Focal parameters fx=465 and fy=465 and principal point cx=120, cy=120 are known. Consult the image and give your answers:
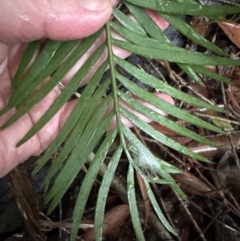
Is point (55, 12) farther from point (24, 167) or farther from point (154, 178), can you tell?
point (24, 167)

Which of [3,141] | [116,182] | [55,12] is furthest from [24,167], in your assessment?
[55,12]

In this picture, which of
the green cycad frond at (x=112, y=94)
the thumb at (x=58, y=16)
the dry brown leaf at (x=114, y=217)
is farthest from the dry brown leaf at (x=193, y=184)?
the thumb at (x=58, y=16)

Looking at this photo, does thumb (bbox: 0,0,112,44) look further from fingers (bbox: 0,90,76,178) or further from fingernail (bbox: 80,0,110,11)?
fingers (bbox: 0,90,76,178)

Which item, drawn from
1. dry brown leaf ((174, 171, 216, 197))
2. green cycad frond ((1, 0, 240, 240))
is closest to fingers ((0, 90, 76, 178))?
green cycad frond ((1, 0, 240, 240))

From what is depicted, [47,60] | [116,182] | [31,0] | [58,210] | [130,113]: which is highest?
[31,0]

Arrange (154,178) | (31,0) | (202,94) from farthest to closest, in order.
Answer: (202,94) → (154,178) → (31,0)

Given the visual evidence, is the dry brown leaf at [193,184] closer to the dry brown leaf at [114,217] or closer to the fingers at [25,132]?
the dry brown leaf at [114,217]

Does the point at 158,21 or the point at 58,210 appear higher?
the point at 158,21
